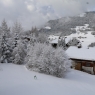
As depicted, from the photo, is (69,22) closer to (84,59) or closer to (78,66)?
(78,66)

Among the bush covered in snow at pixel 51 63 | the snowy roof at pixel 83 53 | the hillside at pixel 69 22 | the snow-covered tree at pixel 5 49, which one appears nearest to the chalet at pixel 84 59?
the snowy roof at pixel 83 53

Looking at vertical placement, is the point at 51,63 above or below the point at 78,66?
above

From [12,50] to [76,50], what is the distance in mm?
14937

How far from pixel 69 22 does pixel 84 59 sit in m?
142

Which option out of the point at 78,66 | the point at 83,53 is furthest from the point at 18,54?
the point at 83,53

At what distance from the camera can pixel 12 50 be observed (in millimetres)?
33812

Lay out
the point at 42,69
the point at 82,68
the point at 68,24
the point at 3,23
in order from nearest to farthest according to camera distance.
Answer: the point at 42,69 → the point at 82,68 → the point at 3,23 → the point at 68,24

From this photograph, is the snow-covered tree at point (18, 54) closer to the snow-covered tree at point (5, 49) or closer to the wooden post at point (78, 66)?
the snow-covered tree at point (5, 49)

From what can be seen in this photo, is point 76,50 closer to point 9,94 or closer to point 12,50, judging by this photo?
point 12,50

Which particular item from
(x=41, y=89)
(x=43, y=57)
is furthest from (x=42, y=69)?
(x=41, y=89)

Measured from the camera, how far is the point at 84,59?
31.1 m

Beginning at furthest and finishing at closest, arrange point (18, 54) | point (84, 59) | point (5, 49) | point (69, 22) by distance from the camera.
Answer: point (69, 22) < point (5, 49) < point (18, 54) < point (84, 59)

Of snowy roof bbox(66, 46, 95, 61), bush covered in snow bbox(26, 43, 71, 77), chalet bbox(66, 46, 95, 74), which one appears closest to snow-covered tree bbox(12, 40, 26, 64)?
bush covered in snow bbox(26, 43, 71, 77)

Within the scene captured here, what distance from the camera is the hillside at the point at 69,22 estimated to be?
15100 cm
